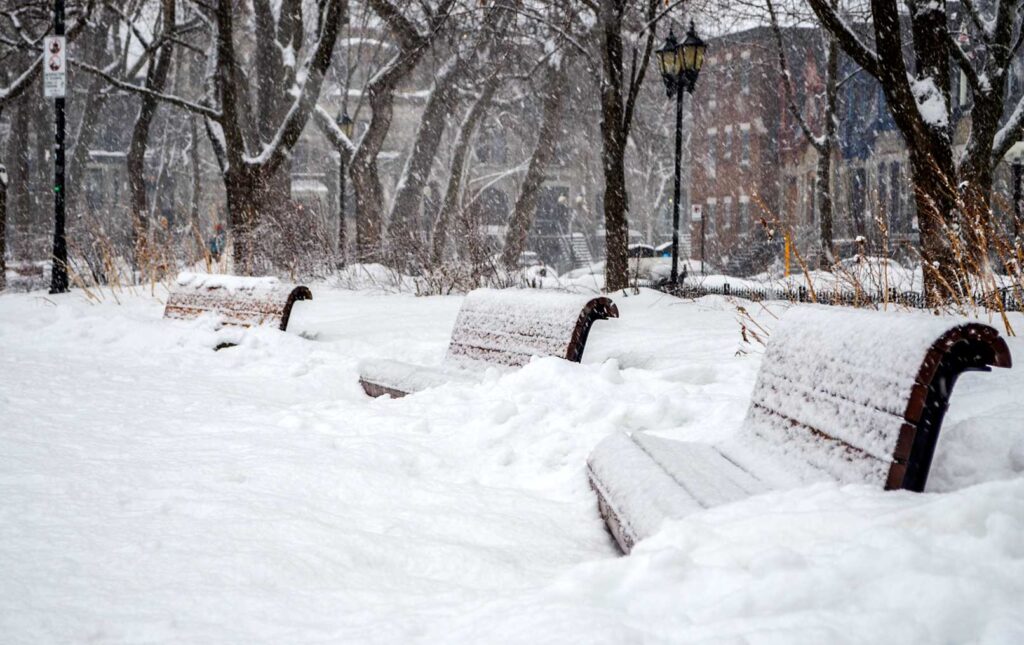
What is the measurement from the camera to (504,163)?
53.1 metres

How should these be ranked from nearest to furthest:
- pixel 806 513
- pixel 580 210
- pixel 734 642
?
pixel 734 642, pixel 806 513, pixel 580 210

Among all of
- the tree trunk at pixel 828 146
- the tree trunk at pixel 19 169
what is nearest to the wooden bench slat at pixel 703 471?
the tree trunk at pixel 828 146

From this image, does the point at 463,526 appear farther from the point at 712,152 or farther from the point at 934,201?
the point at 712,152

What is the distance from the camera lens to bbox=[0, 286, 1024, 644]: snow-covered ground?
202 cm

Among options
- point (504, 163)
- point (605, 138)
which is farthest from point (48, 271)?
point (504, 163)

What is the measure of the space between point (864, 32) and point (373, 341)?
552 inches

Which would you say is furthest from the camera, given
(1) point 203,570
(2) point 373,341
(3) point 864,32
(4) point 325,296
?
(3) point 864,32

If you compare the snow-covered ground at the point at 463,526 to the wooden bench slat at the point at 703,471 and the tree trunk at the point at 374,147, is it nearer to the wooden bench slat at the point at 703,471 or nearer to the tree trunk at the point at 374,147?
the wooden bench slat at the point at 703,471

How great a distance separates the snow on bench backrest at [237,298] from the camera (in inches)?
307

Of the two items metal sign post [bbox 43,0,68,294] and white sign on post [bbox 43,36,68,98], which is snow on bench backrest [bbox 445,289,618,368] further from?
white sign on post [bbox 43,36,68,98]

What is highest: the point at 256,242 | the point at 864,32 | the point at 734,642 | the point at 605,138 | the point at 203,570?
the point at 864,32

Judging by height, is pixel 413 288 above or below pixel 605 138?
below

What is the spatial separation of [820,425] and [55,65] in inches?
569

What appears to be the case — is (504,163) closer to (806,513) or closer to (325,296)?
(325,296)
